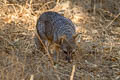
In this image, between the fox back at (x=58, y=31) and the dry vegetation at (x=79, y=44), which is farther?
the fox back at (x=58, y=31)

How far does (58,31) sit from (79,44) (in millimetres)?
647

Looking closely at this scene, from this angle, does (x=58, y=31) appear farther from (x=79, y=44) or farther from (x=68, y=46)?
(x=68, y=46)

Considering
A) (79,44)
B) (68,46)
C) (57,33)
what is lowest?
(79,44)

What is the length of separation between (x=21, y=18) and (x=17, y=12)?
272 mm

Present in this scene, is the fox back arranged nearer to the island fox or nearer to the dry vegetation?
the island fox

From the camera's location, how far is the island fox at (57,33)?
652 cm

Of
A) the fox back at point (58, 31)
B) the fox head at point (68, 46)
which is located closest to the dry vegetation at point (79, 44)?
the fox head at point (68, 46)

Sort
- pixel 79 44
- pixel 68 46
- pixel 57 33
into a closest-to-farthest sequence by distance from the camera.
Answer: pixel 68 46 → pixel 57 33 → pixel 79 44

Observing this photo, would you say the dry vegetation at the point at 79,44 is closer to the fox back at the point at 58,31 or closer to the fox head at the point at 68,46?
the fox head at the point at 68,46

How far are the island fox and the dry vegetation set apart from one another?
12.6 inches

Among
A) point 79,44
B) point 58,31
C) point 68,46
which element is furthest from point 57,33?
point 68,46

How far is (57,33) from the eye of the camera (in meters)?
7.15

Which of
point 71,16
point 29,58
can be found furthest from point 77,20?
point 29,58

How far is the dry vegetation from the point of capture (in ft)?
19.4
